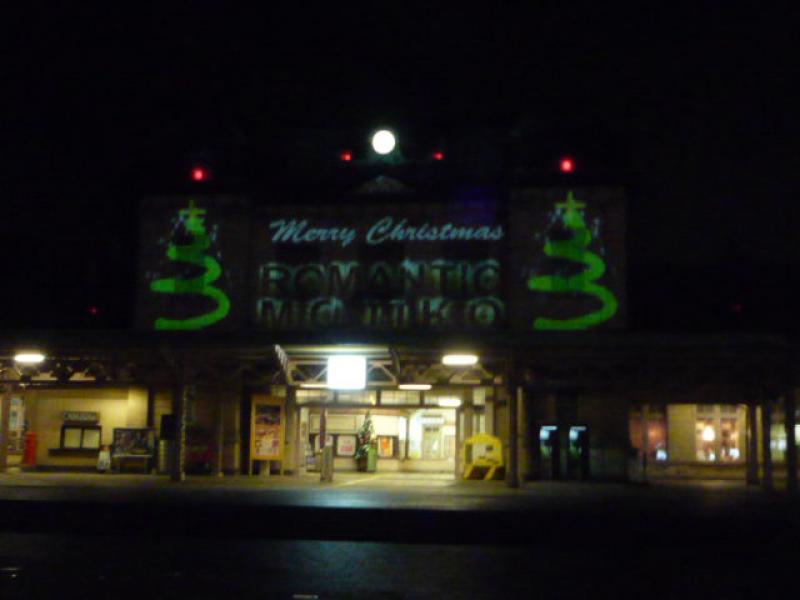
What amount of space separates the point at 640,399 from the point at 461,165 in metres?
9.94

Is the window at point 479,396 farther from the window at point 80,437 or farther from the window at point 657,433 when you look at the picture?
the window at point 80,437

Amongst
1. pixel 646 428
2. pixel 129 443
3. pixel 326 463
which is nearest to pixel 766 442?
pixel 646 428

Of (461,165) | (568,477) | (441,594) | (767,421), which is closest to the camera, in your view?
(441,594)

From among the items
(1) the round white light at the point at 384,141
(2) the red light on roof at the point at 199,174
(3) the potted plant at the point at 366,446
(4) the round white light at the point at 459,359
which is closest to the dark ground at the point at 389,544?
(4) the round white light at the point at 459,359

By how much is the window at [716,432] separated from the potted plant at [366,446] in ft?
35.5

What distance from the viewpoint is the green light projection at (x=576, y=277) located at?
29.1 m

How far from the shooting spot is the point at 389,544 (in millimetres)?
16109

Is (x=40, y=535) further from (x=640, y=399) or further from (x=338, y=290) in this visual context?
(x=640, y=399)

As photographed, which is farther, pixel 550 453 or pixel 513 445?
pixel 550 453

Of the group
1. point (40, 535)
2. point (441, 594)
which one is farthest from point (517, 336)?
point (441, 594)

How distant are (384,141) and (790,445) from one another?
53.0 ft

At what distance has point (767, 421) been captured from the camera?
25266 mm

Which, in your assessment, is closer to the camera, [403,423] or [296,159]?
[403,423]

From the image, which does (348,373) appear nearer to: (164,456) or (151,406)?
(164,456)
